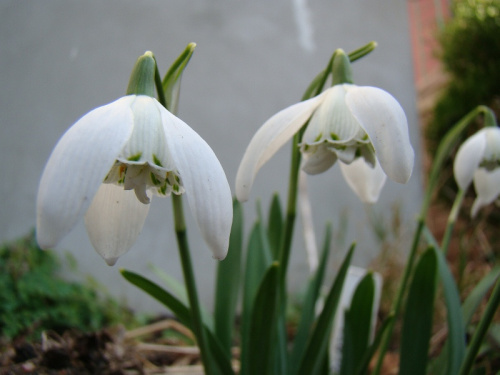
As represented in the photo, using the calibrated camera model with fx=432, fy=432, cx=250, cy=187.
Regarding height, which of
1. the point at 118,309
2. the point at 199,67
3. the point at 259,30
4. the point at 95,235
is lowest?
the point at 118,309

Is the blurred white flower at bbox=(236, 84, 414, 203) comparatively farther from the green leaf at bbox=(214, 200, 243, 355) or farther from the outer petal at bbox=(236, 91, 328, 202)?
the green leaf at bbox=(214, 200, 243, 355)

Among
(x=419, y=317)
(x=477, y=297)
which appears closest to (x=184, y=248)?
(x=419, y=317)

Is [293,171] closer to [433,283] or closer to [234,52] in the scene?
[433,283]

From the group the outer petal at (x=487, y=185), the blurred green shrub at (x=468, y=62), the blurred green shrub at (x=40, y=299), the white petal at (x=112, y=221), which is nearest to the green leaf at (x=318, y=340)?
the white petal at (x=112, y=221)

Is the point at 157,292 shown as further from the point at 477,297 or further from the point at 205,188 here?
the point at 477,297

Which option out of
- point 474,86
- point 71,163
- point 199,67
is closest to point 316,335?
point 71,163

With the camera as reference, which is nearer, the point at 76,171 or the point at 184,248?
the point at 76,171
